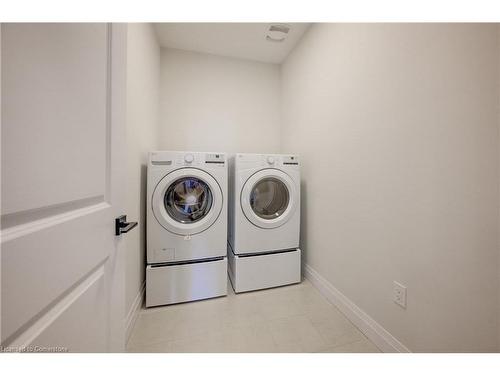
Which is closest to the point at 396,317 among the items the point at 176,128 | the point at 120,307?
the point at 120,307

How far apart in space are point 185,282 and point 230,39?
223 cm

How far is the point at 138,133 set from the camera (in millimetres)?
1340

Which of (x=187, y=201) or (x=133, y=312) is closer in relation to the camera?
(x=133, y=312)

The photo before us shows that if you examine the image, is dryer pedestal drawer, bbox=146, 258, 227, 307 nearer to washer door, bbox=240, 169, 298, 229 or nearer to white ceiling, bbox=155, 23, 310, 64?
washer door, bbox=240, 169, 298, 229

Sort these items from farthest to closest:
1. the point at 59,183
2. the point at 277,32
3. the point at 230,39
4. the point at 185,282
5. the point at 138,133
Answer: the point at 230,39
the point at 277,32
the point at 185,282
the point at 138,133
the point at 59,183

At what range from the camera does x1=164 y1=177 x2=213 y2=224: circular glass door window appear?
1.50m

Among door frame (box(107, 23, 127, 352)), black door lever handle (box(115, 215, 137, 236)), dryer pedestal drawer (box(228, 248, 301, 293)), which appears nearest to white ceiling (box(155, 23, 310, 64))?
door frame (box(107, 23, 127, 352))

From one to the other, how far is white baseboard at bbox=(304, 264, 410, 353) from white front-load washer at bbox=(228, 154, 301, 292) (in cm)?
22

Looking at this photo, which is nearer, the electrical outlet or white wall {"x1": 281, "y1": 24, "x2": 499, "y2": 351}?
white wall {"x1": 281, "y1": 24, "x2": 499, "y2": 351}

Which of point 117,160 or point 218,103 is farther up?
point 218,103

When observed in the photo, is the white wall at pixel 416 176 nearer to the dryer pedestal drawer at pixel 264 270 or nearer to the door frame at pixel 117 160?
the dryer pedestal drawer at pixel 264 270

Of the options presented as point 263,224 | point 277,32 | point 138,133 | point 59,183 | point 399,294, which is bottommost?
point 399,294

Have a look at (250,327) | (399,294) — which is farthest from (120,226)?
(399,294)

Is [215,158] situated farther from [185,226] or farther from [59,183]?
[59,183]
